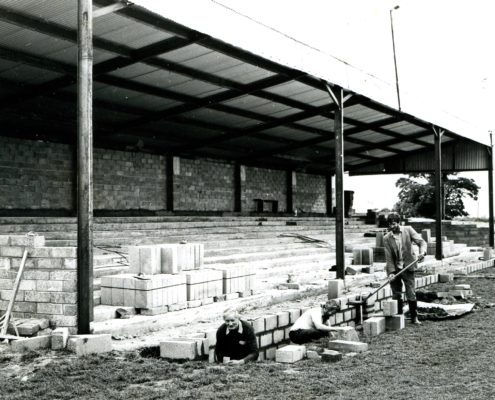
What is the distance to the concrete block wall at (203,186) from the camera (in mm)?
22531

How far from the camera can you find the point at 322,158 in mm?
28922

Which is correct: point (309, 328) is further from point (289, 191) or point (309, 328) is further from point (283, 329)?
point (289, 191)

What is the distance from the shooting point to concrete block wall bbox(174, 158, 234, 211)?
22531 mm

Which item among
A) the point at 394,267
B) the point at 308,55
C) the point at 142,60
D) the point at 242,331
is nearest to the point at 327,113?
the point at 308,55

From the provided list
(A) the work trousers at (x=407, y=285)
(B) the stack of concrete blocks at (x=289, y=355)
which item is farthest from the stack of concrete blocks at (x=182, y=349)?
(A) the work trousers at (x=407, y=285)

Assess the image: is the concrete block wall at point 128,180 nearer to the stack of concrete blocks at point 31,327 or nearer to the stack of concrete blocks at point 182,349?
the stack of concrete blocks at point 31,327

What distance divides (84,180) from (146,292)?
2.06m

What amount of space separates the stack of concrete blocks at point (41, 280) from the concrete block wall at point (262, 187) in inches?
733

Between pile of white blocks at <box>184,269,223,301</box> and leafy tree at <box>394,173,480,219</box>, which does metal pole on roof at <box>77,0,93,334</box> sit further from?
leafy tree at <box>394,173,480,219</box>

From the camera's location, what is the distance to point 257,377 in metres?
5.68

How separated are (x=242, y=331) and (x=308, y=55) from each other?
828 cm

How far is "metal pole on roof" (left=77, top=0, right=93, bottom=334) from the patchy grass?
61cm

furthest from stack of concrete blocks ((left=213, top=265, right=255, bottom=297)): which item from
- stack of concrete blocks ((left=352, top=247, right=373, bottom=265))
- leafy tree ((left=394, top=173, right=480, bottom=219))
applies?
leafy tree ((left=394, top=173, right=480, bottom=219))

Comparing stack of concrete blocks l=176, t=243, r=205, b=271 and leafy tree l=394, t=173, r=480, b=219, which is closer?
stack of concrete blocks l=176, t=243, r=205, b=271
